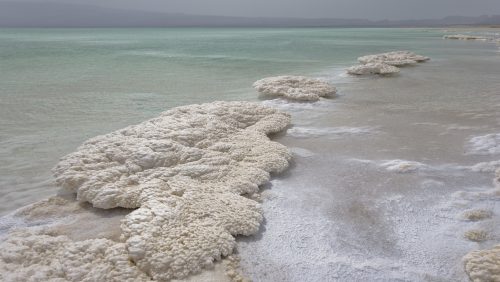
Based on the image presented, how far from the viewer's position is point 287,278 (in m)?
2.58

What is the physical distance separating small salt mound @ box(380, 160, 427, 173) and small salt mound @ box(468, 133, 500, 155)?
3.36ft

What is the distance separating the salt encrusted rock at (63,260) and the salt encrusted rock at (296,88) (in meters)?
6.14

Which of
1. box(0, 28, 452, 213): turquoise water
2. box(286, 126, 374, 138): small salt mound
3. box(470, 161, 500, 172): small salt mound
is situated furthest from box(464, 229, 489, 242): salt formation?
box(0, 28, 452, 213): turquoise water

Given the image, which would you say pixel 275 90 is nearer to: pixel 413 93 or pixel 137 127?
pixel 413 93

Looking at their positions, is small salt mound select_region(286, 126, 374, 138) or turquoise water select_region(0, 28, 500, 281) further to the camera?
small salt mound select_region(286, 126, 374, 138)

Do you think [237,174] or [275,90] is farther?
[275,90]

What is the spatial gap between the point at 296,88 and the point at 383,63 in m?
6.16

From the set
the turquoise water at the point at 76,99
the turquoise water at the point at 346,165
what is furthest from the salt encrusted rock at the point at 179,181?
the turquoise water at the point at 76,99

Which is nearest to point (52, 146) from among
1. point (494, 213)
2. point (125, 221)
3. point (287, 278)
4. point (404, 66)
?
point (125, 221)

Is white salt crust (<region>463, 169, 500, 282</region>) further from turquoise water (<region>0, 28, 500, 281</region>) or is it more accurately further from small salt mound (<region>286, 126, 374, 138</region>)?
small salt mound (<region>286, 126, 374, 138</region>)

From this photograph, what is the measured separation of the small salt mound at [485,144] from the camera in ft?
16.0

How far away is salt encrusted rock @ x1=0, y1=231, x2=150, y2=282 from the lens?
252 centimetres

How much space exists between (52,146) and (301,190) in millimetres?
3611

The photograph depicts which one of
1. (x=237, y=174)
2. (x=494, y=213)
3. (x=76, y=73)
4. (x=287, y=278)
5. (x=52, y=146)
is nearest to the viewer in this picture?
(x=287, y=278)
